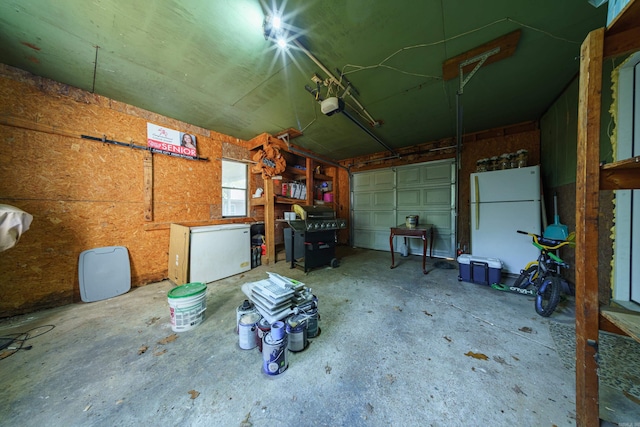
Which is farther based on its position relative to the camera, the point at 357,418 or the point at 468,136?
the point at 468,136

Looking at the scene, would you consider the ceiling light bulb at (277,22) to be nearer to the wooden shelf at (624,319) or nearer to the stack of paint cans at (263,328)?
the stack of paint cans at (263,328)

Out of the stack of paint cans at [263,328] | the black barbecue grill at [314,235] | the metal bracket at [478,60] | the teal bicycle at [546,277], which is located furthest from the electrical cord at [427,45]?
the stack of paint cans at [263,328]

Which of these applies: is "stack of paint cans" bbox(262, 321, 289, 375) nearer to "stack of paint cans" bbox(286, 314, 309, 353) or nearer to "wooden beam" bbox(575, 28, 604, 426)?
"stack of paint cans" bbox(286, 314, 309, 353)

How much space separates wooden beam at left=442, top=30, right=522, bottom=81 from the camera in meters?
1.79

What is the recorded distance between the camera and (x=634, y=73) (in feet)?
5.77

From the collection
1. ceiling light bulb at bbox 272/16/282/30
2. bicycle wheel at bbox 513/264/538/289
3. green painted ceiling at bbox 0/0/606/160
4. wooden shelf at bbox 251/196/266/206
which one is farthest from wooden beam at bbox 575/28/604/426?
wooden shelf at bbox 251/196/266/206

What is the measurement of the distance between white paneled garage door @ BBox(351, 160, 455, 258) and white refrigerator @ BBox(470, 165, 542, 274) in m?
0.92

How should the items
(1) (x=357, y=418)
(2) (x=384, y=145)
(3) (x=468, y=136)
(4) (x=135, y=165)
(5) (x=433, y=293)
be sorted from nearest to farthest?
(1) (x=357, y=418), (5) (x=433, y=293), (4) (x=135, y=165), (3) (x=468, y=136), (2) (x=384, y=145)

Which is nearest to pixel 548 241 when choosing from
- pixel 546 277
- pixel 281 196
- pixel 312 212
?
pixel 546 277

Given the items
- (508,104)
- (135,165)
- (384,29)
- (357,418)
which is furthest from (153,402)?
(508,104)

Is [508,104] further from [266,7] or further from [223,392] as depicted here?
[223,392]

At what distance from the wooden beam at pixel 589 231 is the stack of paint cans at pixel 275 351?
1553mm

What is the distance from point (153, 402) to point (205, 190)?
10.4 ft

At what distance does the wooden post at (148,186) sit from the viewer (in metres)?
2.91
